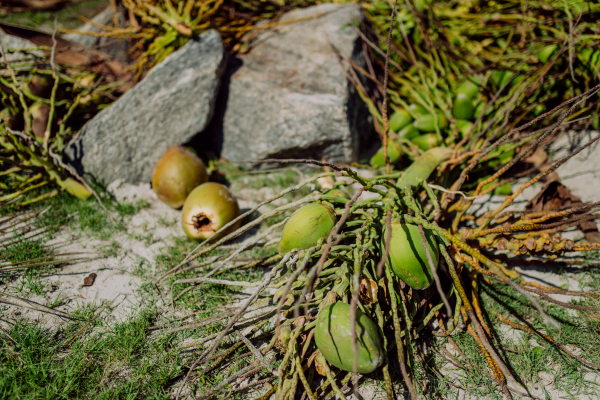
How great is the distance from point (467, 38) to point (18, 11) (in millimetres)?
6342

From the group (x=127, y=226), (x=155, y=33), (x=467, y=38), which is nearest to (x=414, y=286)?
(x=127, y=226)

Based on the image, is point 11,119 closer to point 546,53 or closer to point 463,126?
point 463,126

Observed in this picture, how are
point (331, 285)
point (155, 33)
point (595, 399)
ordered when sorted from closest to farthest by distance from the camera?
point (595, 399) → point (331, 285) → point (155, 33)

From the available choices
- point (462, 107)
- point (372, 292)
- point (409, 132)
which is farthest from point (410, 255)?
point (462, 107)

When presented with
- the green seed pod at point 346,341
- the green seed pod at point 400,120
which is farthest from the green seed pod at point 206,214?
the green seed pod at point 400,120

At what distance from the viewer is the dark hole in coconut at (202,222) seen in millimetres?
2174

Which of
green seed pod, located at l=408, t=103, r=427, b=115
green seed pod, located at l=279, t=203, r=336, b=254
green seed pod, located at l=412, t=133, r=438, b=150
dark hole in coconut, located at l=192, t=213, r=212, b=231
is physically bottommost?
dark hole in coconut, located at l=192, t=213, r=212, b=231

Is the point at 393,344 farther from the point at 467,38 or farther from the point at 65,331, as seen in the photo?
the point at 467,38

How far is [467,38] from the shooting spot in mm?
3232

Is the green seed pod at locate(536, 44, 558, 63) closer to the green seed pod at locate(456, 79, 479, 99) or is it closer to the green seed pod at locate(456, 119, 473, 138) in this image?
the green seed pod at locate(456, 79, 479, 99)

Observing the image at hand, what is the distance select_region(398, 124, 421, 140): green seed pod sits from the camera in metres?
2.69

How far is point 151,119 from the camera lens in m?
2.78

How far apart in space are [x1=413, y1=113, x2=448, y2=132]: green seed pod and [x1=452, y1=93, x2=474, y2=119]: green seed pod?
11cm

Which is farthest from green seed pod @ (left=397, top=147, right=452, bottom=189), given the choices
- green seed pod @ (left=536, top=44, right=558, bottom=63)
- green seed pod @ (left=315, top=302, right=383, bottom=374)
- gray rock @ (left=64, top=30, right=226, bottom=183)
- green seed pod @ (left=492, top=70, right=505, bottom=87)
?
gray rock @ (left=64, top=30, right=226, bottom=183)
